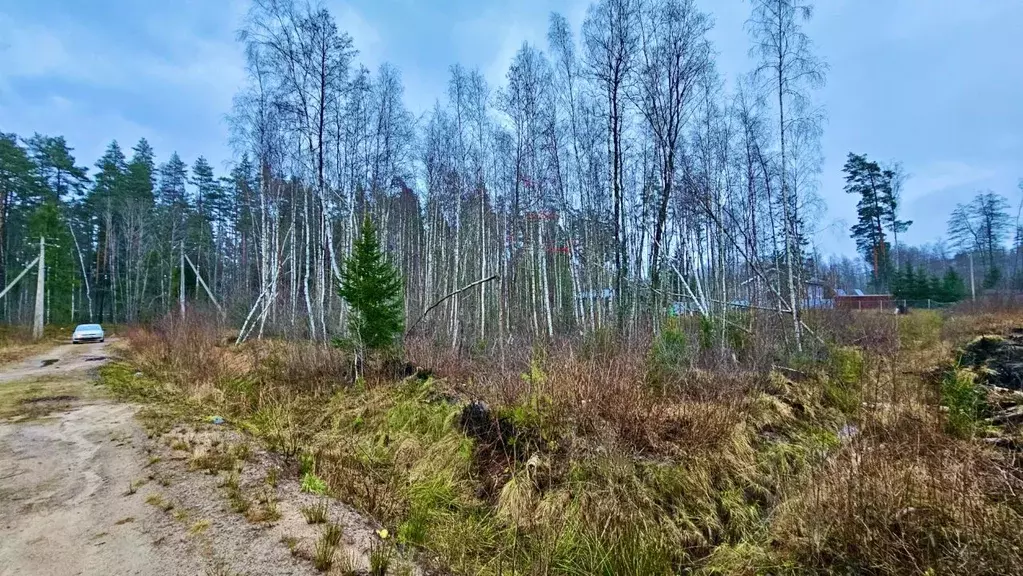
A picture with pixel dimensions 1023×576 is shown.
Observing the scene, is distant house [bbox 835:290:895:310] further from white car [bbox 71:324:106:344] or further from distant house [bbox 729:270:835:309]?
white car [bbox 71:324:106:344]

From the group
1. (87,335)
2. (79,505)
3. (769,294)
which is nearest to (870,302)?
(769,294)

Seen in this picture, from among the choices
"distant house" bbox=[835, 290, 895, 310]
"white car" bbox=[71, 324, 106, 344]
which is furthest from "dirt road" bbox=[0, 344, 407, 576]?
"distant house" bbox=[835, 290, 895, 310]

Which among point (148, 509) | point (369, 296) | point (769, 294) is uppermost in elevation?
point (369, 296)

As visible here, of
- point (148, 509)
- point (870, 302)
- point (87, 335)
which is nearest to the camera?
point (148, 509)

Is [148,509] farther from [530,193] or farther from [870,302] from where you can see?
[870,302]

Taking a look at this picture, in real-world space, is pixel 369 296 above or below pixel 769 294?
above

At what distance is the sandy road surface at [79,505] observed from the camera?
2.40 metres

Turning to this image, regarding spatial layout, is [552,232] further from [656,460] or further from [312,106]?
[656,460]

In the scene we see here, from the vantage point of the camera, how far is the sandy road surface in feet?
7.86

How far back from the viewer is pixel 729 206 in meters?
13.6

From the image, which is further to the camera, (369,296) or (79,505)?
(369,296)

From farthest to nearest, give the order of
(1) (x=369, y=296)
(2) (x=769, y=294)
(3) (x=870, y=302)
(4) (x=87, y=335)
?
(3) (x=870, y=302) < (4) (x=87, y=335) < (2) (x=769, y=294) < (1) (x=369, y=296)

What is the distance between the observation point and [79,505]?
3096 mm

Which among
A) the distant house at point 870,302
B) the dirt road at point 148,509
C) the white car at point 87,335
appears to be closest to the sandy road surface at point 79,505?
the dirt road at point 148,509
